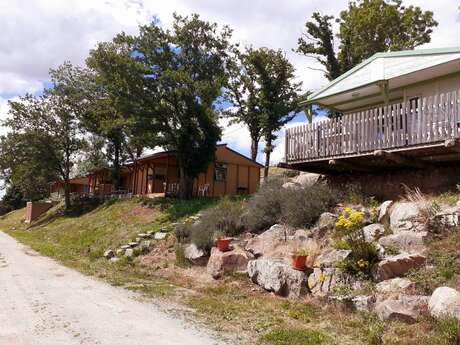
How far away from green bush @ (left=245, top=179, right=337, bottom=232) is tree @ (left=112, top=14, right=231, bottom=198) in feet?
41.5

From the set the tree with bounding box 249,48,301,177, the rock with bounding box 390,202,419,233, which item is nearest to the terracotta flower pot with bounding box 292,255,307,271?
the rock with bounding box 390,202,419,233

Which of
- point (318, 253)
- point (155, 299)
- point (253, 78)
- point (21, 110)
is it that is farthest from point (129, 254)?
point (21, 110)

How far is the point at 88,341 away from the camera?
235 inches

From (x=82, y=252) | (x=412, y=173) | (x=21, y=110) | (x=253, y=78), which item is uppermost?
(x=253, y=78)

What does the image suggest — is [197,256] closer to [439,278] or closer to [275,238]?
[275,238]

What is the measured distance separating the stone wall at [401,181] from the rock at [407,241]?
284 centimetres

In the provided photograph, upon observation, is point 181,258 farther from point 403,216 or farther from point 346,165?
point 403,216

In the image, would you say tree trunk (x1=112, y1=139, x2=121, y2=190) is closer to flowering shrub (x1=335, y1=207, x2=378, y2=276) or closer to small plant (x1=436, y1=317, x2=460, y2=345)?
flowering shrub (x1=335, y1=207, x2=378, y2=276)

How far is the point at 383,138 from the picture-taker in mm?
11422

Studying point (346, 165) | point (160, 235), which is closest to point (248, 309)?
point (346, 165)

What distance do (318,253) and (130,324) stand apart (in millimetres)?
4505

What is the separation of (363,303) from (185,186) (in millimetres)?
19620

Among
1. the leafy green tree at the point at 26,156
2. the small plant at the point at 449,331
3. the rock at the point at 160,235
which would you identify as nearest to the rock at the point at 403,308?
the small plant at the point at 449,331

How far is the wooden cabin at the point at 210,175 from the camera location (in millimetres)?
29922
